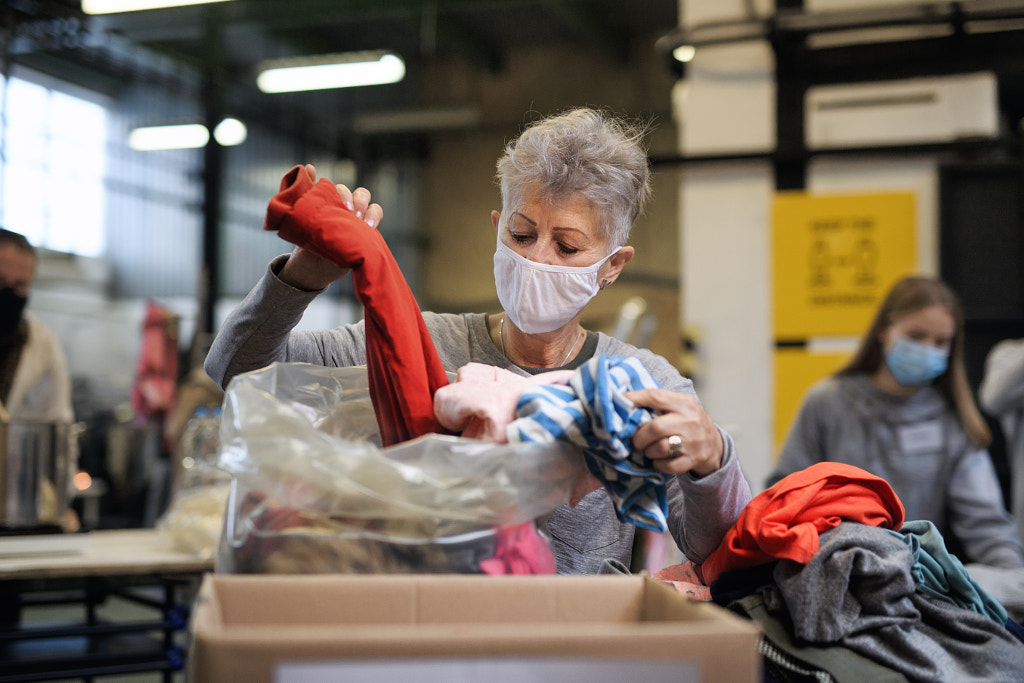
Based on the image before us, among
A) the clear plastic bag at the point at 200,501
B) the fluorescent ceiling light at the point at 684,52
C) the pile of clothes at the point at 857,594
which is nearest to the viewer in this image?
the pile of clothes at the point at 857,594

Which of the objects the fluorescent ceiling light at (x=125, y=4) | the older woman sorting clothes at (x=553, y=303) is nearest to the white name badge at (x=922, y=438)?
the older woman sorting clothes at (x=553, y=303)

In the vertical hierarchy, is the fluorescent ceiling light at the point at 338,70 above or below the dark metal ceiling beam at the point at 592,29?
below

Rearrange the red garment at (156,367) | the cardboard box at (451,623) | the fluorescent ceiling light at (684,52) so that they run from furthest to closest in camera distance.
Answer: the red garment at (156,367) → the fluorescent ceiling light at (684,52) → the cardboard box at (451,623)

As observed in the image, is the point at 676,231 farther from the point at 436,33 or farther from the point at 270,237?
the point at 270,237

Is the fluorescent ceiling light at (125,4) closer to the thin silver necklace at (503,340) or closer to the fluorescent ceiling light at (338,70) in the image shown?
the fluorescent ceiling light at (338,70)

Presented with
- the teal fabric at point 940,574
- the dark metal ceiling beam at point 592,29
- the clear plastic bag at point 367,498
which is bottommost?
the teal fabric at point 940,574

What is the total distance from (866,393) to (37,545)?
268cm

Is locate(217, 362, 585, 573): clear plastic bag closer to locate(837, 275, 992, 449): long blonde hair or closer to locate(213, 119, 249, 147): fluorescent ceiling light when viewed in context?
locate(837, 275, 992, 449): long blonde hair

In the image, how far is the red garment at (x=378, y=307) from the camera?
0.95 m

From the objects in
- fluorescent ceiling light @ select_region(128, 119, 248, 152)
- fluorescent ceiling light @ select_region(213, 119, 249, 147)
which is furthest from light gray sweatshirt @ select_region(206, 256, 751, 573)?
fluorescent ceiling light @ select_region(213, 119, 249, 147)

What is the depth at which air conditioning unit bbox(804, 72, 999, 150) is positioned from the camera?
14.9 feet

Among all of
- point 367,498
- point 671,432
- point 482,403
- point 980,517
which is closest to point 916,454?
point 980,517

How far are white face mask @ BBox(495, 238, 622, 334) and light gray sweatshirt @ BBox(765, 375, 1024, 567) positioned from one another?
4.92 feet

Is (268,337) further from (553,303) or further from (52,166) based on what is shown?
(52,166)
